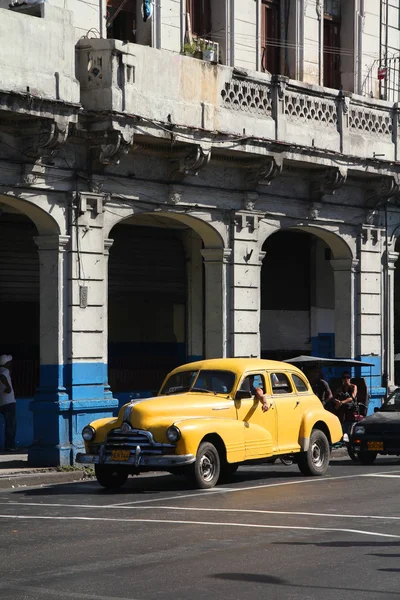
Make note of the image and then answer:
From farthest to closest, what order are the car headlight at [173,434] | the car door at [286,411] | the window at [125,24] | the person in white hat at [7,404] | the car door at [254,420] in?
1. the window at [125,24]
2. the person in white hat at [7,404]
3. the car door at [286,411]
4. the car door at [254,420]
5. the car headlight at [173,434]

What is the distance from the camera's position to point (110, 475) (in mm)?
18000

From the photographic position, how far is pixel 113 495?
677 inches

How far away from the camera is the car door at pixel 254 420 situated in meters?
18.4

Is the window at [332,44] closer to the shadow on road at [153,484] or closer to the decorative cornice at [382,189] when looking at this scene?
the decorative cornice at [382,189]

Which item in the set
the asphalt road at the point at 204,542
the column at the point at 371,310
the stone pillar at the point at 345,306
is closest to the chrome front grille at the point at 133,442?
the asphalt road at the point at 204,542

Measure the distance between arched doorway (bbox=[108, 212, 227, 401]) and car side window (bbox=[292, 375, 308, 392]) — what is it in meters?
5.17

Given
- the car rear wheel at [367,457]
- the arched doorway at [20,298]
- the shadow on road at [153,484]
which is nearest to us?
the shadow on road at [153,484]

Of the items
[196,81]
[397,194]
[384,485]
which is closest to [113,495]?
[384,485]

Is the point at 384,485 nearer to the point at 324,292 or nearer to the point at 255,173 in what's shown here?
the point at 255,173

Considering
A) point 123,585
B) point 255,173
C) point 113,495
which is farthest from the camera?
point 255,173

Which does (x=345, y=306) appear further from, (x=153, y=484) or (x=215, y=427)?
(x=215, y=427)

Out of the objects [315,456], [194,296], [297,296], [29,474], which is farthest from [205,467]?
[297,296]

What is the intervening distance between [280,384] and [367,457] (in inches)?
133

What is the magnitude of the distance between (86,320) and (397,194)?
10096 millimetres
